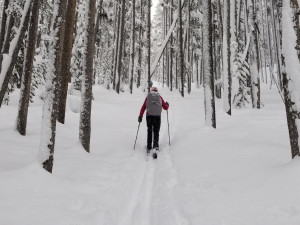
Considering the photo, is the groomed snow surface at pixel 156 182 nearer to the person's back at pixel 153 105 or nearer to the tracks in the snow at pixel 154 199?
the tracks in the snow at pixel 154 199

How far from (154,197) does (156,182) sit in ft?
2.93

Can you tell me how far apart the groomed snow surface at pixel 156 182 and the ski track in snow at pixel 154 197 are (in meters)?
0.02

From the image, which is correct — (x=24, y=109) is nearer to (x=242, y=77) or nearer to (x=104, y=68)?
(x=242, y=77)

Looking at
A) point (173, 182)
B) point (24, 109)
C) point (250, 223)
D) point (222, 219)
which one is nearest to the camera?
point (250, 223)

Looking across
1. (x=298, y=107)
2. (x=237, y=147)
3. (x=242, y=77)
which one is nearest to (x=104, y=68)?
(x=242, y=77)

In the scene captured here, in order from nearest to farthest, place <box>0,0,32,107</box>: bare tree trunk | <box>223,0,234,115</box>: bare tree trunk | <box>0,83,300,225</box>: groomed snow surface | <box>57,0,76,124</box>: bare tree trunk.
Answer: <box>0,83,300,225</box>: groomed snow surface → <box>0,0,32,107</box>: bare tree trunk → <box>57,0,76,124</box>: bare tree trunk → <box>223,0,234,115</box>: bare tree trunk

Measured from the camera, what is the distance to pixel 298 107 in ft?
17.5

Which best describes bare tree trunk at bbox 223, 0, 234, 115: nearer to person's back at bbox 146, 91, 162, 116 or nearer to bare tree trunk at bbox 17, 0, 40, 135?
person's back at bbox 146, 91, 162, 116

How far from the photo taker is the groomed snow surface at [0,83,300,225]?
415 cm

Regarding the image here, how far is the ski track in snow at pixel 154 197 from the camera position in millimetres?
4426

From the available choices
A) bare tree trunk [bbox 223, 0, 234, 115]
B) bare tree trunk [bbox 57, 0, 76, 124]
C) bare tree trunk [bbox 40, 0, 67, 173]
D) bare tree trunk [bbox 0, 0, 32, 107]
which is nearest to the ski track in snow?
bare tree trunk [bbox 40, 0, 67, 173]

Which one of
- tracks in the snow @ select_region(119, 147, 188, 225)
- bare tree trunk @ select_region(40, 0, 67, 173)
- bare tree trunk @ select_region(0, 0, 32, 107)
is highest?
bare tree trunk @ select_region(0, 0, 32, 107)

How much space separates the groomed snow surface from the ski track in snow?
15 mm

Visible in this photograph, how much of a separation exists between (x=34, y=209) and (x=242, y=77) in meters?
16.5
